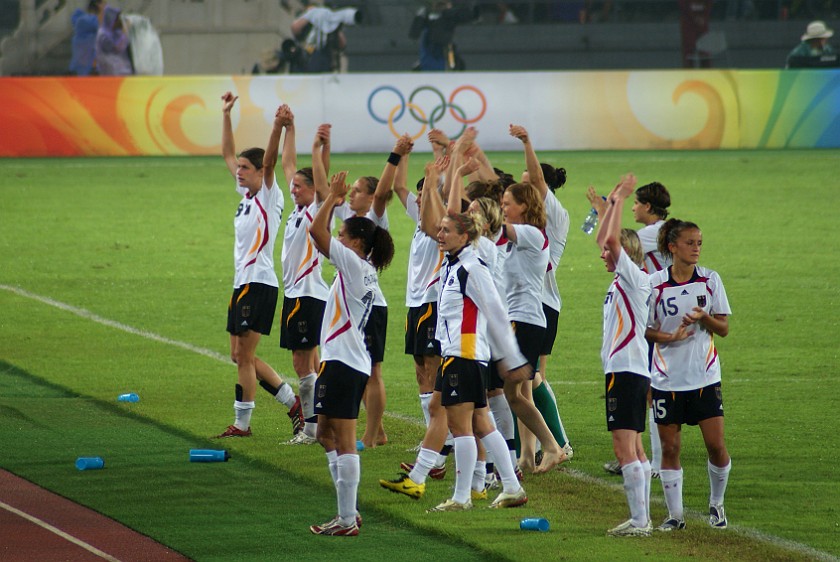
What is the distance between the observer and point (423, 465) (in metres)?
8.87

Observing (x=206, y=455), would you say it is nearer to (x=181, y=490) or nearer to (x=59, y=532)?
(x=181, y=490)

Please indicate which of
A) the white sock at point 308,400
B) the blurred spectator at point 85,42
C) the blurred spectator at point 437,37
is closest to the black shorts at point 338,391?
the white sock at point 308,400

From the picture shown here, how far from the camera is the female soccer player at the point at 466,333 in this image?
8.38 meters

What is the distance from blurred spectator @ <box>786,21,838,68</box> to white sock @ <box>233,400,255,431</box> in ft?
79.3

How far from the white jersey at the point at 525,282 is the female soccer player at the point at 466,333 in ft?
3.06

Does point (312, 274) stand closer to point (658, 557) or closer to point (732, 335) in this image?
point (658, 557)

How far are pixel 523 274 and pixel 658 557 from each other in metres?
2.45

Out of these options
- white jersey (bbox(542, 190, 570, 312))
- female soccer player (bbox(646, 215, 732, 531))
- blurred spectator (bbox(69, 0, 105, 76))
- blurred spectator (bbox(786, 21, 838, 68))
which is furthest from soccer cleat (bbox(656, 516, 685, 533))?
blurred spectator (bbox(69, 0, 105, 76))

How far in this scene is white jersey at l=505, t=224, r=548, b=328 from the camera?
372 inches

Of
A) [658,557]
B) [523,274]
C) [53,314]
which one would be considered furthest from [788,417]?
[53,314]

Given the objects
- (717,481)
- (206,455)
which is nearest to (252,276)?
(206,455)

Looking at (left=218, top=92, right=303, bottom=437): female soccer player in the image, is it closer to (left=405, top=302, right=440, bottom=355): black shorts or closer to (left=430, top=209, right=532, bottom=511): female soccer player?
(left=405, top=302, right=440, bottom=355): black shorts

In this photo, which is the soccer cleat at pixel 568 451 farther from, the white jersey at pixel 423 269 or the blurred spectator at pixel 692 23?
the blurred spectator at pixel 692 23

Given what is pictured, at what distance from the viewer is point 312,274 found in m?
10.6
